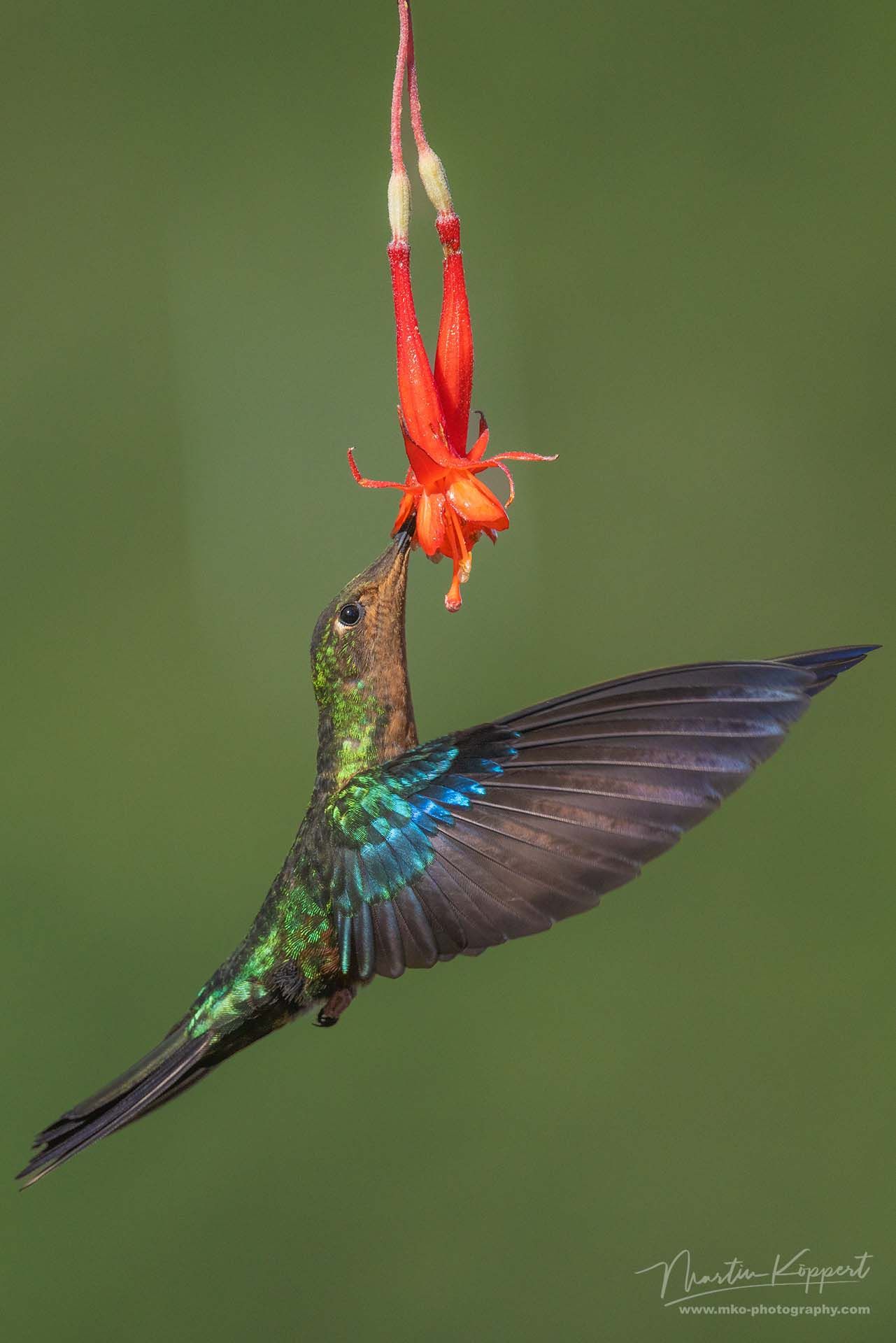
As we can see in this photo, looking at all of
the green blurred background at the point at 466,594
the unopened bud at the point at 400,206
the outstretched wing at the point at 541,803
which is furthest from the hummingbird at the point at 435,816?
the green blurred background at the point at 466,594

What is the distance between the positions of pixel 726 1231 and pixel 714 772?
9.06ft

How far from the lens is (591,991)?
3891 millimetres

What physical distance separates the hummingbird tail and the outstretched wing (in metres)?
0.22

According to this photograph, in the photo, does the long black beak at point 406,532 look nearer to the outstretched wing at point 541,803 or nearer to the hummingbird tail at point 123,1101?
the outstretched wing at point 541,803

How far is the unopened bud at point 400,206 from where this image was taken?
139cm

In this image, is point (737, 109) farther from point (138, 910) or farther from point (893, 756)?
point (138, 910)

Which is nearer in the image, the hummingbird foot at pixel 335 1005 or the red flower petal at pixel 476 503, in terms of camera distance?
the red flower petal at pixel 476 503

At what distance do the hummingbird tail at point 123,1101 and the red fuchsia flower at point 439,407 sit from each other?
22.6 inches

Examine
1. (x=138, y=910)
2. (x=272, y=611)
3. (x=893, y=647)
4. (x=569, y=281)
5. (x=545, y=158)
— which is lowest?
(x=138, y=910)

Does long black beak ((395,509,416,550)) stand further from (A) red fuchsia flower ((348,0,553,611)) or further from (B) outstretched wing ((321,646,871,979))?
(B) outstretched wing ((321,646,871,979))

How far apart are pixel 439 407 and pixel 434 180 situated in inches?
8.6

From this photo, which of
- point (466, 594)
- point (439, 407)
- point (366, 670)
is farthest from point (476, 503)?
point (466, 594)

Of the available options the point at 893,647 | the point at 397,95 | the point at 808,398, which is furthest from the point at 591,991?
the point at 397,95

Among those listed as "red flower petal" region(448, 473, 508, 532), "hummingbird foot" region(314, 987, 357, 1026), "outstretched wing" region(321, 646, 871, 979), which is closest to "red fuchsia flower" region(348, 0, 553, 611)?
"red flower petal" region(448, 473, 508, 532)
